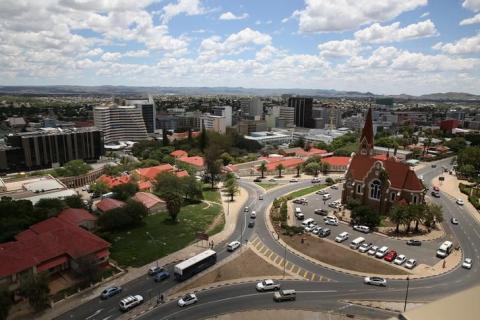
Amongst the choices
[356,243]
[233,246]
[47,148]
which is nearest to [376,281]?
[356,243]

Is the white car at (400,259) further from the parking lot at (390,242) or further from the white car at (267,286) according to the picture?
the white car at (267,286)

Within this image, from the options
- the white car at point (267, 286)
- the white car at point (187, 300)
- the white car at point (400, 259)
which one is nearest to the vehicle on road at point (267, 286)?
the white car at point (267, 286)

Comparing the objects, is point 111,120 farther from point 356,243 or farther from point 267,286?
point 267,286

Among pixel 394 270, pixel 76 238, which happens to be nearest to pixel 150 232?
pixel 76 238

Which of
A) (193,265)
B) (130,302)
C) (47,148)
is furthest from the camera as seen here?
(47,148)

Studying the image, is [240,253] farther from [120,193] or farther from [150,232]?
[120,193]

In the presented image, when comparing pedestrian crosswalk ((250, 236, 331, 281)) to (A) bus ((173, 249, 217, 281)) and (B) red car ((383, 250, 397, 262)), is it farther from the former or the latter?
(B) red car ((383, 250, 397, 262))

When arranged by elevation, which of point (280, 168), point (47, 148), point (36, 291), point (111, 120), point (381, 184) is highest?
point (111, 120)

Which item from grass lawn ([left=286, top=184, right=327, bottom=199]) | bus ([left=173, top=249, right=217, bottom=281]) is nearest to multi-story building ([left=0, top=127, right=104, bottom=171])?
grass lawn ([left=286, top=184, right=327, bottom=199])
